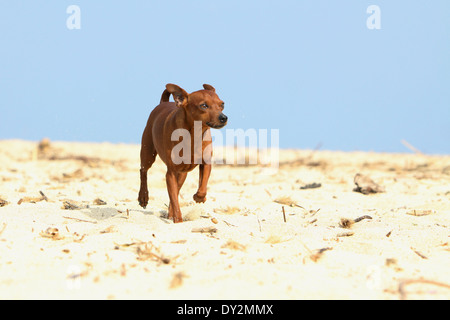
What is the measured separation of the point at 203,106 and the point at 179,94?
0.92ft

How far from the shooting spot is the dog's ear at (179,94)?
4.37 metres

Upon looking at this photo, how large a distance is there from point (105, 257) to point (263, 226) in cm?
191

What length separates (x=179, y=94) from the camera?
14.4 feet

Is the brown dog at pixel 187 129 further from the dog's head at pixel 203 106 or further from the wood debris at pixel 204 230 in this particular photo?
the wood debris at pixel 204 230

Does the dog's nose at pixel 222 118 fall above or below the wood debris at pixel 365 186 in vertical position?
above

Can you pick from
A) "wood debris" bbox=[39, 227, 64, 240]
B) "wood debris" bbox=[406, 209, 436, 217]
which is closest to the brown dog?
"wood debris" bbox=[39, 227, 64, 240]

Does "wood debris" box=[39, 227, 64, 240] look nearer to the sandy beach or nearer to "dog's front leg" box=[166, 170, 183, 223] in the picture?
the sandy beach

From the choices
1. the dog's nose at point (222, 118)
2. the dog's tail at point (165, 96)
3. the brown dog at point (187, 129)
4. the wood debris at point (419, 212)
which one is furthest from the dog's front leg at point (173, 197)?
the wood debris at point (419, 212)

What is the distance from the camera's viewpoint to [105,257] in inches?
127

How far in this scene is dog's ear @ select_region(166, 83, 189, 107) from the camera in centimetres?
437

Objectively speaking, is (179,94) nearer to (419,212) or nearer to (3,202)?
(3,202)

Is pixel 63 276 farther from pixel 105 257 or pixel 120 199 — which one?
pixel 120 199

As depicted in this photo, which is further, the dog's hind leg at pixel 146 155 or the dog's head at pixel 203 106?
the dog's hind leg at pixel 146 155
